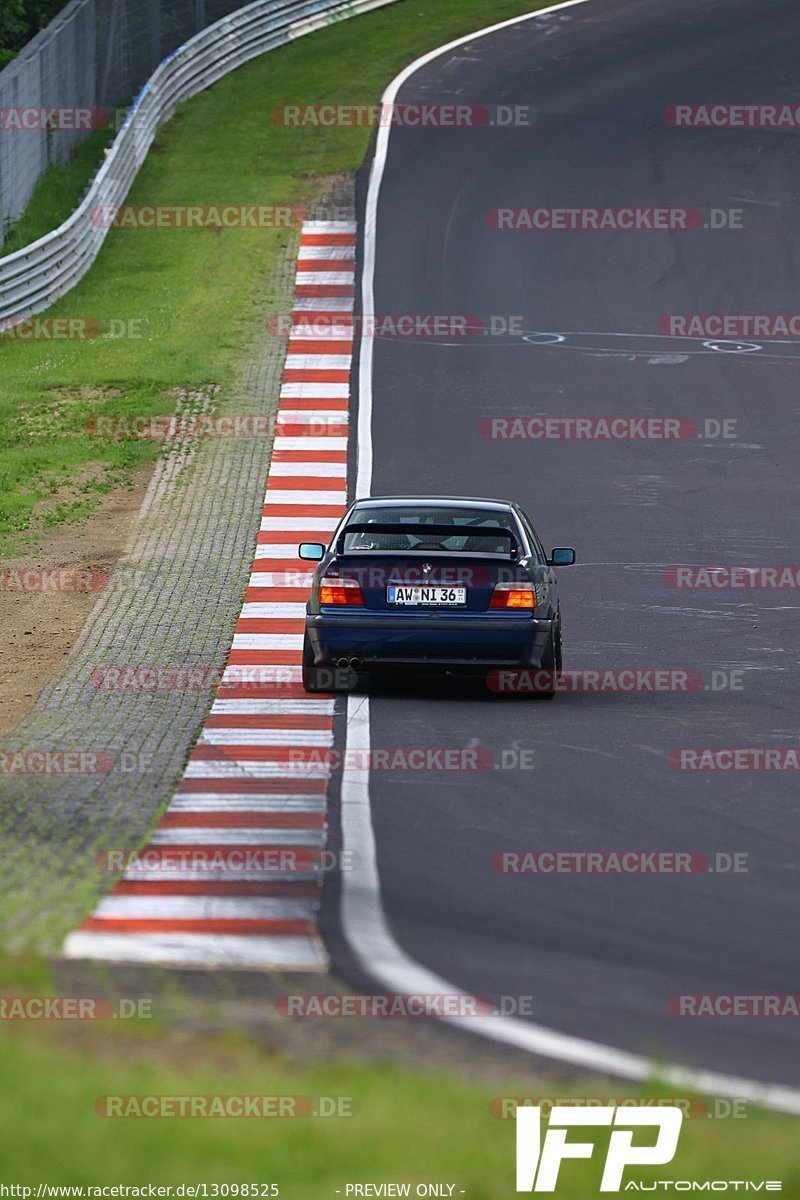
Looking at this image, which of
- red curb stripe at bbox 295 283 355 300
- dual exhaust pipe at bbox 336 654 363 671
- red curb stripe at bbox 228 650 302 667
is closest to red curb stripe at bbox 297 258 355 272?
red curb stripe at bbox 295 283 355 300

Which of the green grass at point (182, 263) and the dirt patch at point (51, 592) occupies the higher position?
the green grass at point (182, 263)

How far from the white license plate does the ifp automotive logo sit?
792cm

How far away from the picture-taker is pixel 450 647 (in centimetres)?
1377

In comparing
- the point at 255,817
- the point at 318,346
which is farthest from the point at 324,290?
the point at 255,817

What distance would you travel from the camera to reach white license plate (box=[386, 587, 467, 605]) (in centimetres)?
1383

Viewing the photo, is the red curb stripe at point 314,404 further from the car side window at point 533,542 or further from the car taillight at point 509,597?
the car taillight at point 509,597

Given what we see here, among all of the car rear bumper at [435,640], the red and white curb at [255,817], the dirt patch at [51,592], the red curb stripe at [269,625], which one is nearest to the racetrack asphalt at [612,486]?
the car rear bumper at [435,640]

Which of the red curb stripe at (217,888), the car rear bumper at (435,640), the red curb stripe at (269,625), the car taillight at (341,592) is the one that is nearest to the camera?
the red curb stripe at (217,888)

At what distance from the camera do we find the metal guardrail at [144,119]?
30.3 meters

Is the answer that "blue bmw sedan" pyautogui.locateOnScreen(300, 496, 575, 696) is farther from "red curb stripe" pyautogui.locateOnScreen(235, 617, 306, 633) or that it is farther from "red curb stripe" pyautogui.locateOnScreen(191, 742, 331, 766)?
"red curb stripe" pyautogui.locateOnScreen(235, 617, 306, 633)

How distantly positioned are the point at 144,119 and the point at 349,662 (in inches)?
Result: 1081

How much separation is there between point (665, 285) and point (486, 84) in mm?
12167

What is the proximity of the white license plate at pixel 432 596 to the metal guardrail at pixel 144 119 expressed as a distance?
1678cm

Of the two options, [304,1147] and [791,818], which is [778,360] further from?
[304,1147]
